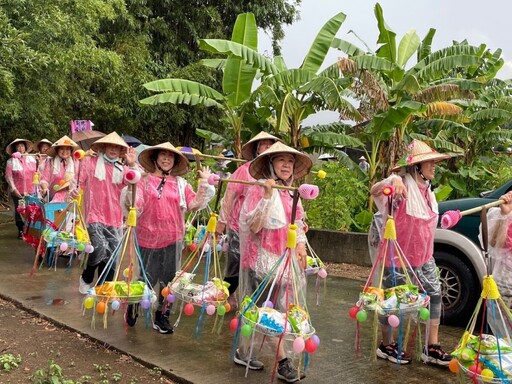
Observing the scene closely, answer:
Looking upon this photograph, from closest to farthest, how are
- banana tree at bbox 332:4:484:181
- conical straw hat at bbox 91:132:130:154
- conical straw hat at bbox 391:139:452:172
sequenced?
conical straw hat at bbox 391:139:452:172 < conical straw hat at bbox 91:132:130:154 < banana tree at bbox 332:4:484:181

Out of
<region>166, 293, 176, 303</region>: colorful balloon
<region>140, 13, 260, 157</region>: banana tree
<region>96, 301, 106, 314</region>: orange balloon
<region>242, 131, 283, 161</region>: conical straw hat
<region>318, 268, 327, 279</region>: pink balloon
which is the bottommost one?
<region>96, 301, 106, 314</region>: orange balloon

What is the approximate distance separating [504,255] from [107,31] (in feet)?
44.3

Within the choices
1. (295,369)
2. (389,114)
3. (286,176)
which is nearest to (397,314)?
(295,369)

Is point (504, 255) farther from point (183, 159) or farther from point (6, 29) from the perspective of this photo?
point (6, 29)

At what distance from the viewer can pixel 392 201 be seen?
448cm

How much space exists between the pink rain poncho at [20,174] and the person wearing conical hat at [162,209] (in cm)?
584

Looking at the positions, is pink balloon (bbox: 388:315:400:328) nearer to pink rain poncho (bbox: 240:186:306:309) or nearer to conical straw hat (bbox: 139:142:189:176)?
pink rain poncho (bbox: 240:186:306:309)

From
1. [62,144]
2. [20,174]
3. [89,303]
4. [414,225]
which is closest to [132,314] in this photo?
[89,303]

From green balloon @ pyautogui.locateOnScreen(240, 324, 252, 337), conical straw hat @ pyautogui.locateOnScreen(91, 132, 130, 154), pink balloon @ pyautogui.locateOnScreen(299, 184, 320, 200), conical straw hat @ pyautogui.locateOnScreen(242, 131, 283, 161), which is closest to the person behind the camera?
green balloon @ pyautogui.locateOnScreen(240, 324, 252, 337)

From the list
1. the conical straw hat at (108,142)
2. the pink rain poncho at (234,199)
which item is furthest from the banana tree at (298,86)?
the pink rain poncho at (234,199)

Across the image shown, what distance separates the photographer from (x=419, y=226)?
447 cm

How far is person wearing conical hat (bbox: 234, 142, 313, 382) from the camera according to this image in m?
4.01

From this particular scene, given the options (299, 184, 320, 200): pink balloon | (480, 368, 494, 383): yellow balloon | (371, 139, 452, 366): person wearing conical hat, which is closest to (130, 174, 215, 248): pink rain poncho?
(299, 184, 320, 200): pink balloon

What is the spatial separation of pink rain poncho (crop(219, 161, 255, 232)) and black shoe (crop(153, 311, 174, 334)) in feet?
3.41
